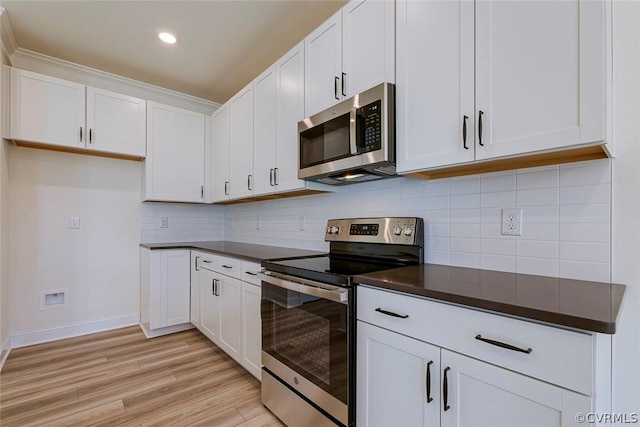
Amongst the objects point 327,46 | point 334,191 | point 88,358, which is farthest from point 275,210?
point 88,358

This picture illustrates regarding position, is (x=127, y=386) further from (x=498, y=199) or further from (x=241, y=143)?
(x=498, y=199)

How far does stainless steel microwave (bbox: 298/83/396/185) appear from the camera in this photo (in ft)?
4.94

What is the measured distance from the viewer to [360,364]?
131cm

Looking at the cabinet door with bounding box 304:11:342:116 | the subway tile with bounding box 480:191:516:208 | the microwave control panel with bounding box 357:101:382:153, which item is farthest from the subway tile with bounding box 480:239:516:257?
the cabinet door with bounding box 304:11:342:116

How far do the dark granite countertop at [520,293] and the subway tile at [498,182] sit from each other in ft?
1.25

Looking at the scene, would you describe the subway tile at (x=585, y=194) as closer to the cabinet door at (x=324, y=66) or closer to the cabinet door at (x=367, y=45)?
→ the cabinet door at (x=367, y=45)

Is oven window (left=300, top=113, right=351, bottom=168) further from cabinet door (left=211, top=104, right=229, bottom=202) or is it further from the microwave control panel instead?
cabinet door (left=211, top=104, right=229, bottom=202)

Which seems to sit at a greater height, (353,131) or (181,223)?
(353,131)

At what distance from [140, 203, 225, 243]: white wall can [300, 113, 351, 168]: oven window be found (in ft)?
7.09

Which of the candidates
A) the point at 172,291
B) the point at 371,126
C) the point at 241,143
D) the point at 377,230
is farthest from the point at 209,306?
the point at 371,126

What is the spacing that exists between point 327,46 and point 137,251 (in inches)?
112

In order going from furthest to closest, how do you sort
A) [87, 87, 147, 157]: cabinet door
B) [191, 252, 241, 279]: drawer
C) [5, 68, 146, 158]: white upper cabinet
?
[87, 87, 147, 157]: cabinet door < [5, 68, 146, 158]: white upper cabinet < [191, 252, 241, 279]: drawer

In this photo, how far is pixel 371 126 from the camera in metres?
1.55

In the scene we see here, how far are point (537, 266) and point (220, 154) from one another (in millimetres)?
2846
